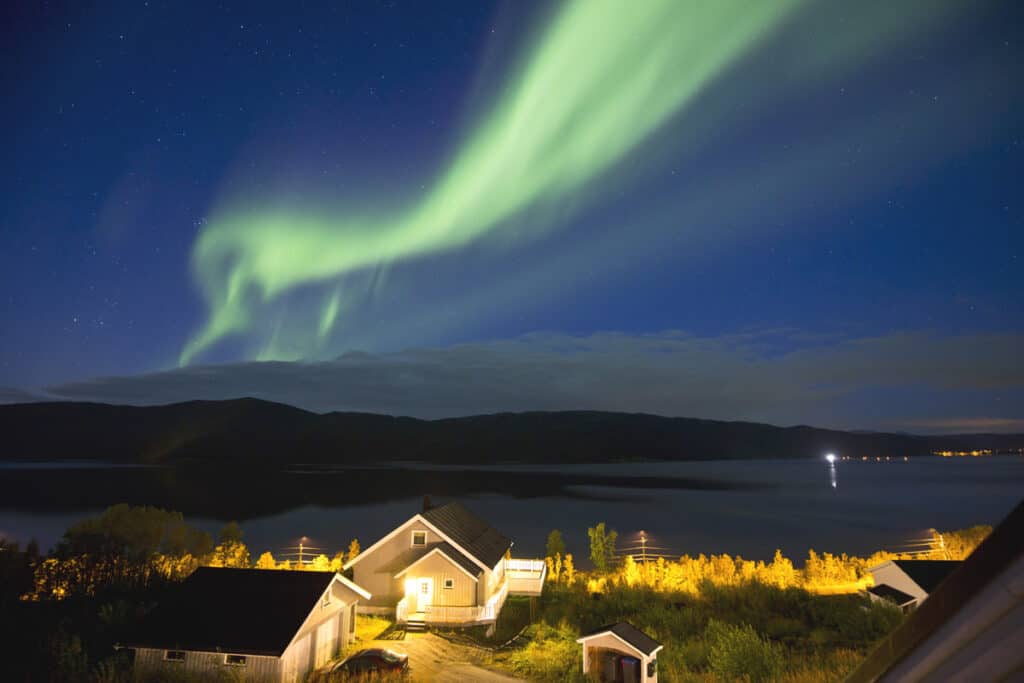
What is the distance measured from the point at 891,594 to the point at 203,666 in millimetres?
29461

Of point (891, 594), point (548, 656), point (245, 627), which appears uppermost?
point (891, 594)

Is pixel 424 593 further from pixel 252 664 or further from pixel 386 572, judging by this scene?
pixel 252 664

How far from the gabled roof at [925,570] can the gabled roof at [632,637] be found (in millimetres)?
16449

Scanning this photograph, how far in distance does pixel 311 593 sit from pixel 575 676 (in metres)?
10.5

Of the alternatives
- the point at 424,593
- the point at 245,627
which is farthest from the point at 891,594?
the point at 245,627

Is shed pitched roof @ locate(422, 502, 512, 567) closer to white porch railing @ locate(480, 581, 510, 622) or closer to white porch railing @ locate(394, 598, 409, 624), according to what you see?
white porch railing @ locate(480, 581, 510, 622)

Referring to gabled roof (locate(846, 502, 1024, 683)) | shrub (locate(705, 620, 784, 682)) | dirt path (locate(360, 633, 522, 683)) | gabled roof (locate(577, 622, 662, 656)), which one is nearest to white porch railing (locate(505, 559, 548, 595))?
dirt path (locate(360, 633, 522, 683))

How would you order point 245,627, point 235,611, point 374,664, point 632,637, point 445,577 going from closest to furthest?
point 632,637
point 374,664
point 245,627
point 235,611
point 445,577

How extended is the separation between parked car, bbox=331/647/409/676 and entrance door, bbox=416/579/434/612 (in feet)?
27.4

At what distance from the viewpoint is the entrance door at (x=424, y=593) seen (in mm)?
29969

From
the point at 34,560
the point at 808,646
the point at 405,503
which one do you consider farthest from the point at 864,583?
the point at 405,503

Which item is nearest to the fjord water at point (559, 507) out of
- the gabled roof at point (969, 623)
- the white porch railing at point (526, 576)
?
the white porch railing at point (526, 576)

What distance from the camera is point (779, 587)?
33.1 m

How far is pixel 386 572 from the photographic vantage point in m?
32.5
